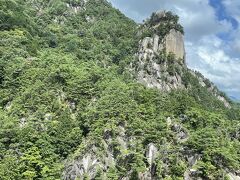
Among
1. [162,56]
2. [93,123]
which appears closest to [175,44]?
[162,56]

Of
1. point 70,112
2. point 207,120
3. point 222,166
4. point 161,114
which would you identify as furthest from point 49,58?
point 222,166

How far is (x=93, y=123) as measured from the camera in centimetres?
4741

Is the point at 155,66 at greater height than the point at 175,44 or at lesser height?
lesser

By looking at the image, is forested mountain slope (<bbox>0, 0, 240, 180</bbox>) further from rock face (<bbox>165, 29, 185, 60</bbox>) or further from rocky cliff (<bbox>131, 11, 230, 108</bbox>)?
rock face (<bbox>165, 29, 185, 60</bbox>)

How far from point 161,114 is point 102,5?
67220 mm

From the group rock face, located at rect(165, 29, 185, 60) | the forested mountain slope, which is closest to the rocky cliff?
rock face, located at rect(165, 29, 185, 60)

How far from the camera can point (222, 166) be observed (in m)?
40.8

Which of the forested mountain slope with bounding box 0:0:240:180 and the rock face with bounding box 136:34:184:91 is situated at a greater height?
the rock face with bounding box 136:34:184:91

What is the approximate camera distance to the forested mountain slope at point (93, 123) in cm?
4097

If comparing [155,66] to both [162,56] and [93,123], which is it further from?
[93,123]

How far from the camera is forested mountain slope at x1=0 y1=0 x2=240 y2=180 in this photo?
4097cm

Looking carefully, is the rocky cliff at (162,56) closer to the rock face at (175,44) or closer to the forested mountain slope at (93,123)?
the rock face at (175,44)

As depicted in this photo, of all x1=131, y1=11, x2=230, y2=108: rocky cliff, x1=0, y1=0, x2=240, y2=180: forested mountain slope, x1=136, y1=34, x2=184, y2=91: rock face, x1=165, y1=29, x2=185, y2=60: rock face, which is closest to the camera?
x1=0, y1=0, x2=240, y2=180: forested mountain slope

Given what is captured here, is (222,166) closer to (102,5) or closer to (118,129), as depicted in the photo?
(118,129)
